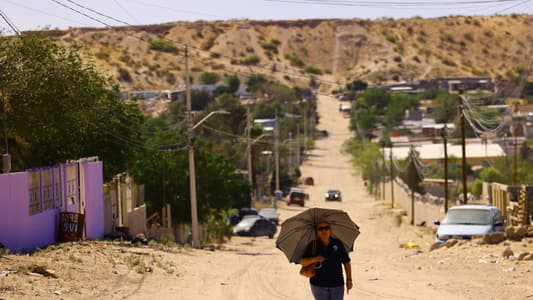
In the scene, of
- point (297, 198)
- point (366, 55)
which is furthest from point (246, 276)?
point (366, 55)

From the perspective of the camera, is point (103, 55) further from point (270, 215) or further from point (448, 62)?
point (448, 62)

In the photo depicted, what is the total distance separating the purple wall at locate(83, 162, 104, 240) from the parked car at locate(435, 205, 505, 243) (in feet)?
34.9

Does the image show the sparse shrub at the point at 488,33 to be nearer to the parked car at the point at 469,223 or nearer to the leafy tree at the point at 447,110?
the leafy tree at the point at 447,110

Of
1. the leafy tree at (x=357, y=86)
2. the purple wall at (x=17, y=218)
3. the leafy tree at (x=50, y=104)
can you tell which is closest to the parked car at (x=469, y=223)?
the leafy tree at (x=50, y=104)

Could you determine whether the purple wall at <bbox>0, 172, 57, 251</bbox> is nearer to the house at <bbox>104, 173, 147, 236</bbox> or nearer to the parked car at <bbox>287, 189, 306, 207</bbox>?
the house at <bbox>104, 173, 147, 236</bbox>

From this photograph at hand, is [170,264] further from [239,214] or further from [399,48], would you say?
[399,48]

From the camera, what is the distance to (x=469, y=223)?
32875mm

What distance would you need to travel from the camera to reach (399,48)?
19475cm

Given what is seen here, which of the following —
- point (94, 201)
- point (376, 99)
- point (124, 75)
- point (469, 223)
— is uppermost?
point (124, 75)

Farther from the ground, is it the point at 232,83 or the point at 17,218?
the point at 232,83

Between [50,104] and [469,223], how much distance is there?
1342cm

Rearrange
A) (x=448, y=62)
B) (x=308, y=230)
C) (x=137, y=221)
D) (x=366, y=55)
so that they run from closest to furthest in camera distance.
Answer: (x=308, y=230) < (x=137, y=221) < (x=448, y=62) < (x=366, y=55)

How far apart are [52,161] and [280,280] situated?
16.8 meters

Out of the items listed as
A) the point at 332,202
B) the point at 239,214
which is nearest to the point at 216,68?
the point at 332,202
